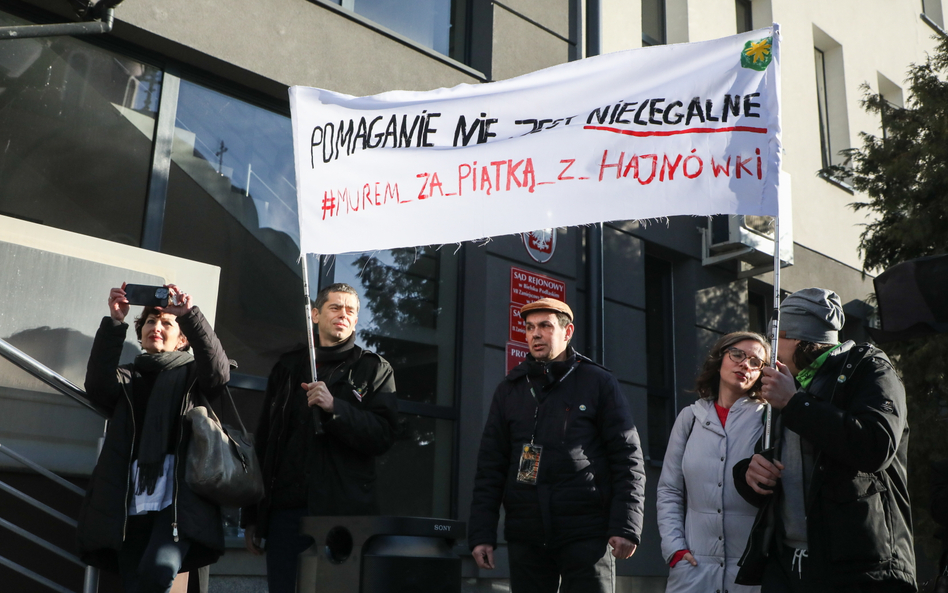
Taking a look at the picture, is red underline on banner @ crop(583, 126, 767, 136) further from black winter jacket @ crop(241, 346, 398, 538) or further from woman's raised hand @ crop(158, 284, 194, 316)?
woman's raised hand @ crop(158, 284, 194, 316)

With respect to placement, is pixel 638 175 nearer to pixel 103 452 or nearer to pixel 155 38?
pixel 103 452

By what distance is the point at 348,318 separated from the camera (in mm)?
4668

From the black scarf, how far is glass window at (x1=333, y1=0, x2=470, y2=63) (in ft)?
13.7

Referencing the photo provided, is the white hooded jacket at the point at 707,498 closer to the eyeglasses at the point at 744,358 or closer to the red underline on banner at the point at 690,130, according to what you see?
the eyeglasses at the point at 744,358

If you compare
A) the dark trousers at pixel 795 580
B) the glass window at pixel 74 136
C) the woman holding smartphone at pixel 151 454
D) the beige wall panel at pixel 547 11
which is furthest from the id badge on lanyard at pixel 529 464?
the beige wall panel at pixel 547 11

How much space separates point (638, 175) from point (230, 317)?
311cm

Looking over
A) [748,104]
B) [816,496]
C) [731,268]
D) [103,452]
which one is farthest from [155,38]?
[731,268]

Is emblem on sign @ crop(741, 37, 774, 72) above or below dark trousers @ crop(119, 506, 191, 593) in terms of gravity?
above

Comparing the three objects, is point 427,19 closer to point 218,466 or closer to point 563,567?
point 218,466

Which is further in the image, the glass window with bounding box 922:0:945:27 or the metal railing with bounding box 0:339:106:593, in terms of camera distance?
the glass window with bounding box 922:0:945:27

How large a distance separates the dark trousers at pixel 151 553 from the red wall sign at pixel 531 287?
13.7 feet

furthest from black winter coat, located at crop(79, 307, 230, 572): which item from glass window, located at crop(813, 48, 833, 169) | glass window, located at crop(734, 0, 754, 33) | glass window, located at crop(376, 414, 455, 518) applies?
glass window, located at crop(813, 48, 833, 169)

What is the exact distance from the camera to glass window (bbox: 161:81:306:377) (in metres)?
6.11

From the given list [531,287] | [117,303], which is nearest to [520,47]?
[531,287]
